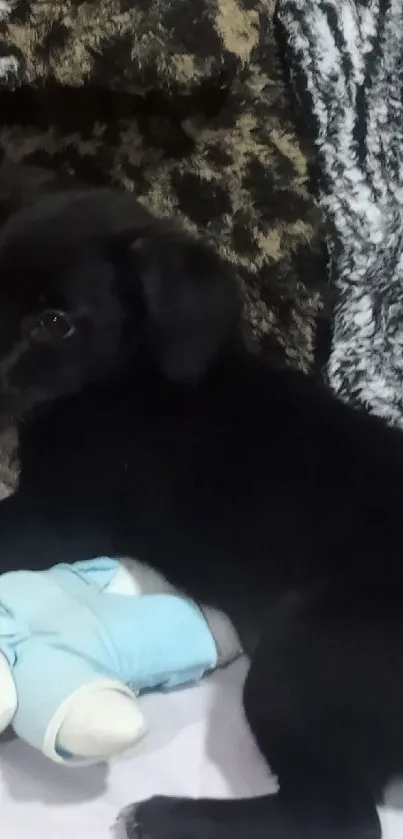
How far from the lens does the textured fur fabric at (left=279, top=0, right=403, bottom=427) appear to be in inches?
53.3

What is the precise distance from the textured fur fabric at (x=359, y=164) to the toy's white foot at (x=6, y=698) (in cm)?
68

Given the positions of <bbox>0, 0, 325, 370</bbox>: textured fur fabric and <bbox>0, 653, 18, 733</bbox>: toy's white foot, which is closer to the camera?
<bbox>0, 653, 18, 733</bbox>: toy's white foot

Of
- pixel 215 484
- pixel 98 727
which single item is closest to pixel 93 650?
pixel 98 727

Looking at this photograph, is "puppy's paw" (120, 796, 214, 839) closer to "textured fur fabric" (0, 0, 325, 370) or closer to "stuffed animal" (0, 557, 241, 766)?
"stuffed animal" (0, 557, 241, 766)

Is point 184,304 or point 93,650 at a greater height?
point 184,304

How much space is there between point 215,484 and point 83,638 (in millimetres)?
264

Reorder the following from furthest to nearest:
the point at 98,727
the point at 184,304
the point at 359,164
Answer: the point at 359,164, the point at 184,304, the point at 98,727

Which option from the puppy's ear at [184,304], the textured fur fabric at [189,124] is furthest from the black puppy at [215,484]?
the textured fur fabric at [189,124]

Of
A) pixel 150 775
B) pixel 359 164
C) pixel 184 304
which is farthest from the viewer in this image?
pixel 359 164

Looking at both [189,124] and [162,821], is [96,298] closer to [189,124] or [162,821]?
[189,124]

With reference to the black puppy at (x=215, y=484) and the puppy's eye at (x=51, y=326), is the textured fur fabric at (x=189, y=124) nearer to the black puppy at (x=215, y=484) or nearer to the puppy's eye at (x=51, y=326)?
the black puppy at (x=215, y=484)

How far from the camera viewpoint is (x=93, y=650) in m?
1.16

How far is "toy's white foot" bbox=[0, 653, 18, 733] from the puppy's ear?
0.44 metres

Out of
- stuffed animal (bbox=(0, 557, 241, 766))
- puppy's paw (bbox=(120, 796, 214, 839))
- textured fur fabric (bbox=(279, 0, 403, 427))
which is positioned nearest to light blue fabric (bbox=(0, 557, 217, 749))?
stuffed animal (bbox=(0, 557, 241, 766))
